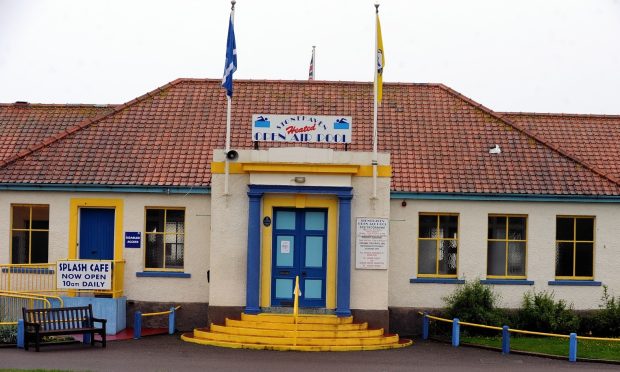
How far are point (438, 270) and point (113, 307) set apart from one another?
8.14 m

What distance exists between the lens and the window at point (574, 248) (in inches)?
1109

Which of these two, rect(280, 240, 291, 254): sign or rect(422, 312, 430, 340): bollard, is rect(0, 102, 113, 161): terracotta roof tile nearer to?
rect(280, 240, 291, 254): sign

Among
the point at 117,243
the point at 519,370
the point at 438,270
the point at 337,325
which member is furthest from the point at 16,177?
the point at 519,370

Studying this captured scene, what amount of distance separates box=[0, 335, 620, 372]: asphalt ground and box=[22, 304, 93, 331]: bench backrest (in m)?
0.48

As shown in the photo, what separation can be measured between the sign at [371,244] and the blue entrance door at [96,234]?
21.2 ft

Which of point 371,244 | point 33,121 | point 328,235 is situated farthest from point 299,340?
point 33,121

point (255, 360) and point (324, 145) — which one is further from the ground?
point (324, 145)

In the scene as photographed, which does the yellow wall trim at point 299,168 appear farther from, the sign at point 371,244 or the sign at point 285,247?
the sign at point 285,247

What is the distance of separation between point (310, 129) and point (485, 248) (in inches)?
227

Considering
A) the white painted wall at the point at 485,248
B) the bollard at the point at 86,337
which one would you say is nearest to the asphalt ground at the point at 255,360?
the bollard at the point at 86,337

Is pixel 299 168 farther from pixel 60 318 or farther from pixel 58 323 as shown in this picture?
pixel 58 323

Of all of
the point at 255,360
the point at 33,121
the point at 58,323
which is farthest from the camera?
the point at 33,121

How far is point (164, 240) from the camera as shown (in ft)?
91.0

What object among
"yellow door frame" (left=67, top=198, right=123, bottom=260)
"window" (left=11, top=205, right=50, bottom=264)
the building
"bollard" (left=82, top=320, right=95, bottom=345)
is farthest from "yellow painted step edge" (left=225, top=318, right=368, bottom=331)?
"window" (left=11, top=205, right=50, bottom=264)
